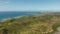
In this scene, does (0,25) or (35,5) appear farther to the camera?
(35,5)

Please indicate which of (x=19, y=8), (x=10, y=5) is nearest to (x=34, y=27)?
(x=19, y=8)

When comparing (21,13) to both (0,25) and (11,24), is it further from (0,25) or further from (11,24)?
(0,25)

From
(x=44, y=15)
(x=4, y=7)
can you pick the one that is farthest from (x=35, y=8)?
(x=4, y=7)

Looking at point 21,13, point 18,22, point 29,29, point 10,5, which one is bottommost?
point 29,29

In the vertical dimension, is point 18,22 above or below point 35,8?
below
